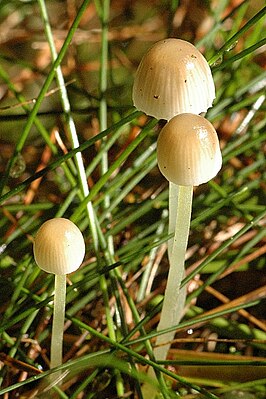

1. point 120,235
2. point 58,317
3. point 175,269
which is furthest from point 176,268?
point 120,235

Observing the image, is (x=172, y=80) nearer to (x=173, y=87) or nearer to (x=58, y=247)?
(x=173, y=87)

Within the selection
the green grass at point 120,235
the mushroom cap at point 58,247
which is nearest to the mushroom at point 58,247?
the mushroom cap at point 58,247

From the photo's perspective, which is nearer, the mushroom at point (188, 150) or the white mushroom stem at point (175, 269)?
the mushroom at point (188, 150)

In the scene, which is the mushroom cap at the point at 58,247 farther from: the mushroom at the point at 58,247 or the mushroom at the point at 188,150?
the mushroom at the point at 188,150

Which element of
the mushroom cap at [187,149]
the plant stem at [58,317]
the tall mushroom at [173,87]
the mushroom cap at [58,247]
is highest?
the tall mushroom at [173,87]

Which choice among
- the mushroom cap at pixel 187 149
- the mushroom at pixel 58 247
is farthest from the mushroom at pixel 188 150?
the mushroom at pixel 58 247

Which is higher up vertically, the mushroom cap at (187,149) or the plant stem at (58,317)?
the mushroom cap at (187,149)

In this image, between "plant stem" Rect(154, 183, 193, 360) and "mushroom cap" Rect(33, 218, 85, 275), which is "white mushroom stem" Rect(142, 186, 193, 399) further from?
"mushroom cap" Rect(33, 218, 85, 275)
